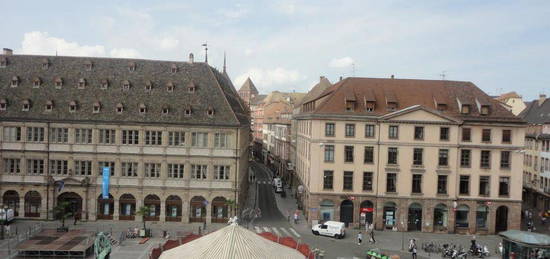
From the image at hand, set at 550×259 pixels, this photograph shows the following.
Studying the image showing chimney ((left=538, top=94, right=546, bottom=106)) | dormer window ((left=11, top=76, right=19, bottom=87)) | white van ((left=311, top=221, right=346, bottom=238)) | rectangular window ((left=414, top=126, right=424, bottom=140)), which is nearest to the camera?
white van ((left=311, top=221, right=346, bottom=238))

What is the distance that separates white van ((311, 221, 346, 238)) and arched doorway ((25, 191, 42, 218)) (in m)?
33.7

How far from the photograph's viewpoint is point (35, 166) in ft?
200

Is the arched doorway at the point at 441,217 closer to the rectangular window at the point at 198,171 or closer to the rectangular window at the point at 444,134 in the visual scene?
the rectangular window at the point at 444,134

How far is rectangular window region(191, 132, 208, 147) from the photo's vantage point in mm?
61094

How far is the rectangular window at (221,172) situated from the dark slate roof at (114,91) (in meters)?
5.36

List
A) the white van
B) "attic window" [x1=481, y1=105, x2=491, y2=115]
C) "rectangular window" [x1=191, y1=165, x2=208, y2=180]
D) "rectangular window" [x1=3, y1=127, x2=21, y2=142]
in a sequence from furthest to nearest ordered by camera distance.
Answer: "attic window" [x1=481, y1=105, x2=491, y2=115] → "rectangular window" [x1=191, y1=165, x2=208, y2=180] → "rectangular window" [x1=3, y1=127, x2=21, y2=142] → the white van

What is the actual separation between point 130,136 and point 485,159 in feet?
143

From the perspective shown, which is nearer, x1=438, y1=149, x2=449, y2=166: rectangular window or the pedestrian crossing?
the pedestrian crossing

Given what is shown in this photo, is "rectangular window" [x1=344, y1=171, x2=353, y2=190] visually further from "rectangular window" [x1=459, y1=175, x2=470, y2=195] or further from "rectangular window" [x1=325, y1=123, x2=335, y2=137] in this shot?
"rectangular window" [x1=459, y1=175, x2=470, y2=195]

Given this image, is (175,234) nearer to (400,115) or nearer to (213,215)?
(213,215)

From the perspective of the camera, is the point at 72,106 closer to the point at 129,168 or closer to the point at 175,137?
the point at 129,168

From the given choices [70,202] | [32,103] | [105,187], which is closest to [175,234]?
[105,187]

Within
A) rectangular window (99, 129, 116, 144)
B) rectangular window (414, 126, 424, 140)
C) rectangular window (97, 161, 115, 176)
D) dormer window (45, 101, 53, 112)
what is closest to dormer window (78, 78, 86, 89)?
dormer window (45, 101, 53, 112)

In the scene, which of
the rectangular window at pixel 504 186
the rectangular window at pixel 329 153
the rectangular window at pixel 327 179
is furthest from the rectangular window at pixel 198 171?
the rectangular window at pixel 504 186
